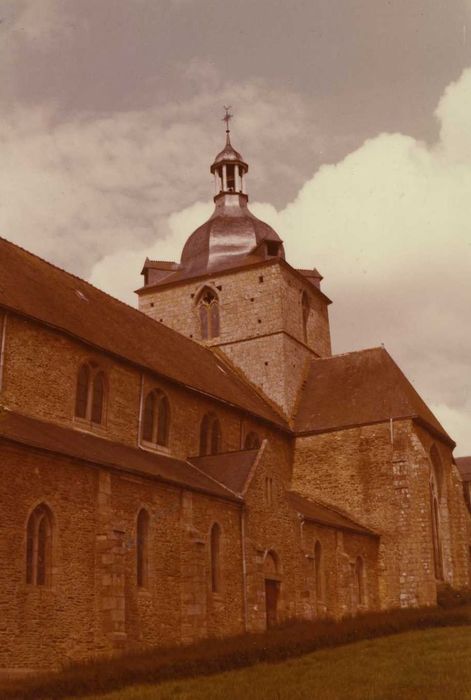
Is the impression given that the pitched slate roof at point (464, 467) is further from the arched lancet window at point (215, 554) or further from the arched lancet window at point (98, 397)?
the arched lancet window at point (98, 397)

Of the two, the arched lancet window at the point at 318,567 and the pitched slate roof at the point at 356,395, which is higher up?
the pitched slate roof at the point at 356,395

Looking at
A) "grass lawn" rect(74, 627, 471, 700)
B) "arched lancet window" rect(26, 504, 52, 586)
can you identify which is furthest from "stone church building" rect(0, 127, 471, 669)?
"grass lawn" rect(74, 627, 471, 700)

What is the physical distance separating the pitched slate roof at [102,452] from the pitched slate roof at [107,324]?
3.05 meters

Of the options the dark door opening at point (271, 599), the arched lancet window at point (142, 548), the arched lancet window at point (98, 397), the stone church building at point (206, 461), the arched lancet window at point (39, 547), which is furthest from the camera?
the dark door opening at point (271, 599)

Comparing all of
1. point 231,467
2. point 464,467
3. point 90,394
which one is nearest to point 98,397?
point 90,394

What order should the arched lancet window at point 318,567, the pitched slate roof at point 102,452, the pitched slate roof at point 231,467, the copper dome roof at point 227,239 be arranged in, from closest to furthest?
the pitched slate roof at point 102,452 < the pitched slate roof at point 231,467 < the arched lancet window at point 318,567 < the copper dome roof at point 227,239

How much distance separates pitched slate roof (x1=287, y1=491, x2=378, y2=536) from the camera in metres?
32.5

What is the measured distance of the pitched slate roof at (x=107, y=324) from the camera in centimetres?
2748

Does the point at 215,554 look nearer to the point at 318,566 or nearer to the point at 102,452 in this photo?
the point at 102,452

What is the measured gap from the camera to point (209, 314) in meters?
44.8

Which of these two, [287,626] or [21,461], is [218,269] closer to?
[287,626]

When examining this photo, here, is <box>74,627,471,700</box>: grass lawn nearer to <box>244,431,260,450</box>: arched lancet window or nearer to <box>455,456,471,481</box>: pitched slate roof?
<box>244,431,260,450</box>: arched lancet window

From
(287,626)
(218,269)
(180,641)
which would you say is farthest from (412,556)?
(218,269)

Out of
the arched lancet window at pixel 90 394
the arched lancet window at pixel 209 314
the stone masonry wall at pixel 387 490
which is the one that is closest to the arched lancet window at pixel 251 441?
the stone masonry wall at pixel 387 490
